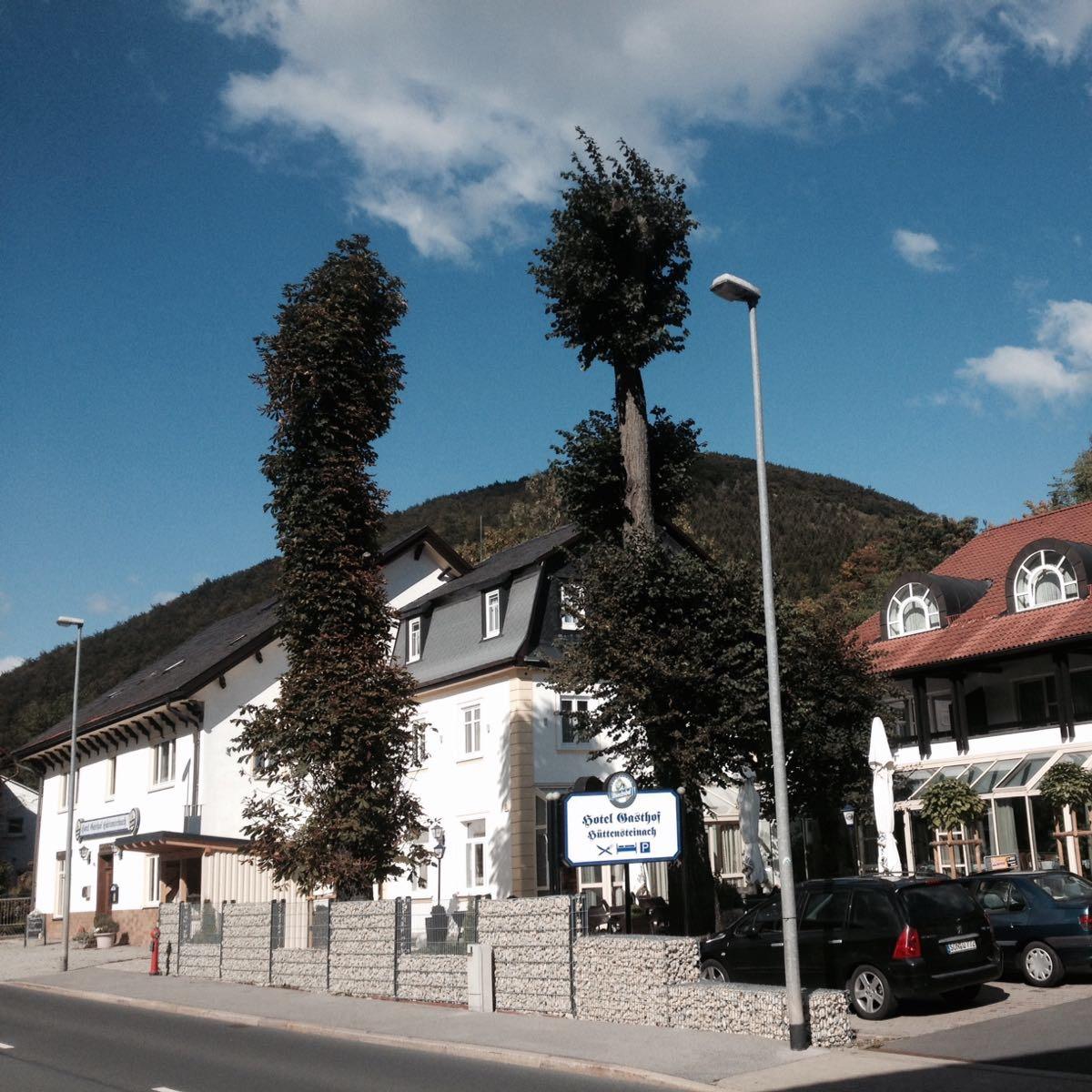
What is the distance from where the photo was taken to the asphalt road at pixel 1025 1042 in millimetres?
11438

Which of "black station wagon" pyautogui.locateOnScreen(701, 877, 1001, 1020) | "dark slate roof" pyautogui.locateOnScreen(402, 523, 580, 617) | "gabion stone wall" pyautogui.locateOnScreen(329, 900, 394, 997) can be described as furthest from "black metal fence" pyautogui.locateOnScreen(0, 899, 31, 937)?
"black station wagon" pyautogui.locateOnScreen(701, 877, 1001, 1020)

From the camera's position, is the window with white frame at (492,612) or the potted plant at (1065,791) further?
the window with white frame at (492,612)

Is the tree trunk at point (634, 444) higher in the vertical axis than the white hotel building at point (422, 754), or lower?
higher

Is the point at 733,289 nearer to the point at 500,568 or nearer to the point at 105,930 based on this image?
the point at 500,568

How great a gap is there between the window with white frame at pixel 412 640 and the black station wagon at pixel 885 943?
22.1 metres

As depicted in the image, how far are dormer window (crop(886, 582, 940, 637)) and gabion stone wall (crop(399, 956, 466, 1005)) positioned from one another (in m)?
20.5

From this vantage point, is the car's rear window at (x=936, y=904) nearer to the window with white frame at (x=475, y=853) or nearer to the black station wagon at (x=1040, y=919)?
the black station wagon at (x=1040, y=919)

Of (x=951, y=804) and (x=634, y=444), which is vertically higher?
(x=634, y=444)

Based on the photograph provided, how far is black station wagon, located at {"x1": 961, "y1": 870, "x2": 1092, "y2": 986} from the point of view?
1548cm

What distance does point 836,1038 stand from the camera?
12.7 meters

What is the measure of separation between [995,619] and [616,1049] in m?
22.2

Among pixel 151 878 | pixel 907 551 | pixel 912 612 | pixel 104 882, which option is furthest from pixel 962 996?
pixel 907 551

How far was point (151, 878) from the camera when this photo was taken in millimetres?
36281

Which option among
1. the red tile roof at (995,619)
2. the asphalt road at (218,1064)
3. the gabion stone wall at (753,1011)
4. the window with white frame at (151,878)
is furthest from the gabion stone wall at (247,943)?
the red tile roof at (995,619)
